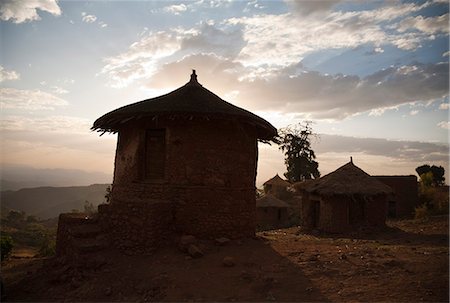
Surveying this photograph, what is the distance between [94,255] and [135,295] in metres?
2.22

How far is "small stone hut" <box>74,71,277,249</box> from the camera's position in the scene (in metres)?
9.34

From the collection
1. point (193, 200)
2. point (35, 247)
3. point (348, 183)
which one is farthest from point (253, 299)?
point (35, 247)

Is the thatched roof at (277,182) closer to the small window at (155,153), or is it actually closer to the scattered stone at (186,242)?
the small window at (155,153)

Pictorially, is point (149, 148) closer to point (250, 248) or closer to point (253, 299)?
point (250, 248)

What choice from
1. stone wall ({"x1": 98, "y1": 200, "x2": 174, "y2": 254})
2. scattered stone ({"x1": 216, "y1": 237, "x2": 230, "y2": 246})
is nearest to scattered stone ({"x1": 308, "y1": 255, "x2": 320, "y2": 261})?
scattered stone ({"x1": 216, "y1": 237, "x2": 230, "y2": 246})

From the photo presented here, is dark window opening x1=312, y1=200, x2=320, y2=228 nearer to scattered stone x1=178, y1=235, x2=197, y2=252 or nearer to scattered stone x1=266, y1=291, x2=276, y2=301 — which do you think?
scattered stone x1=178, y1=235, x2=197, y2=252

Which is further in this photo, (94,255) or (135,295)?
(94,255)

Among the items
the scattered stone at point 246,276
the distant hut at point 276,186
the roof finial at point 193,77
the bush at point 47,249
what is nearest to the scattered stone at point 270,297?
the scattered stone at point 246,276

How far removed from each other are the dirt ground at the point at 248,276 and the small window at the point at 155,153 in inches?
94.7

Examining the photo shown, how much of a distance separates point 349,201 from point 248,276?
1127 centimetres

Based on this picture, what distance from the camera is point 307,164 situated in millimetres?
43406

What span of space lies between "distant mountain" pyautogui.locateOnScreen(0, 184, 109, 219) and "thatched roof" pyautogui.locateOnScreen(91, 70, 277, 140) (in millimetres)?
72837

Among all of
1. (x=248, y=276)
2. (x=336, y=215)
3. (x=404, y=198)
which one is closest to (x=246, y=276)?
(x=248, y=276)

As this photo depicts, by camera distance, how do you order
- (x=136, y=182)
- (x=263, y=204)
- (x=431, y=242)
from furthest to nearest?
(x=263, y=204) → (x=431, y=242) → (x=136, y=182)
